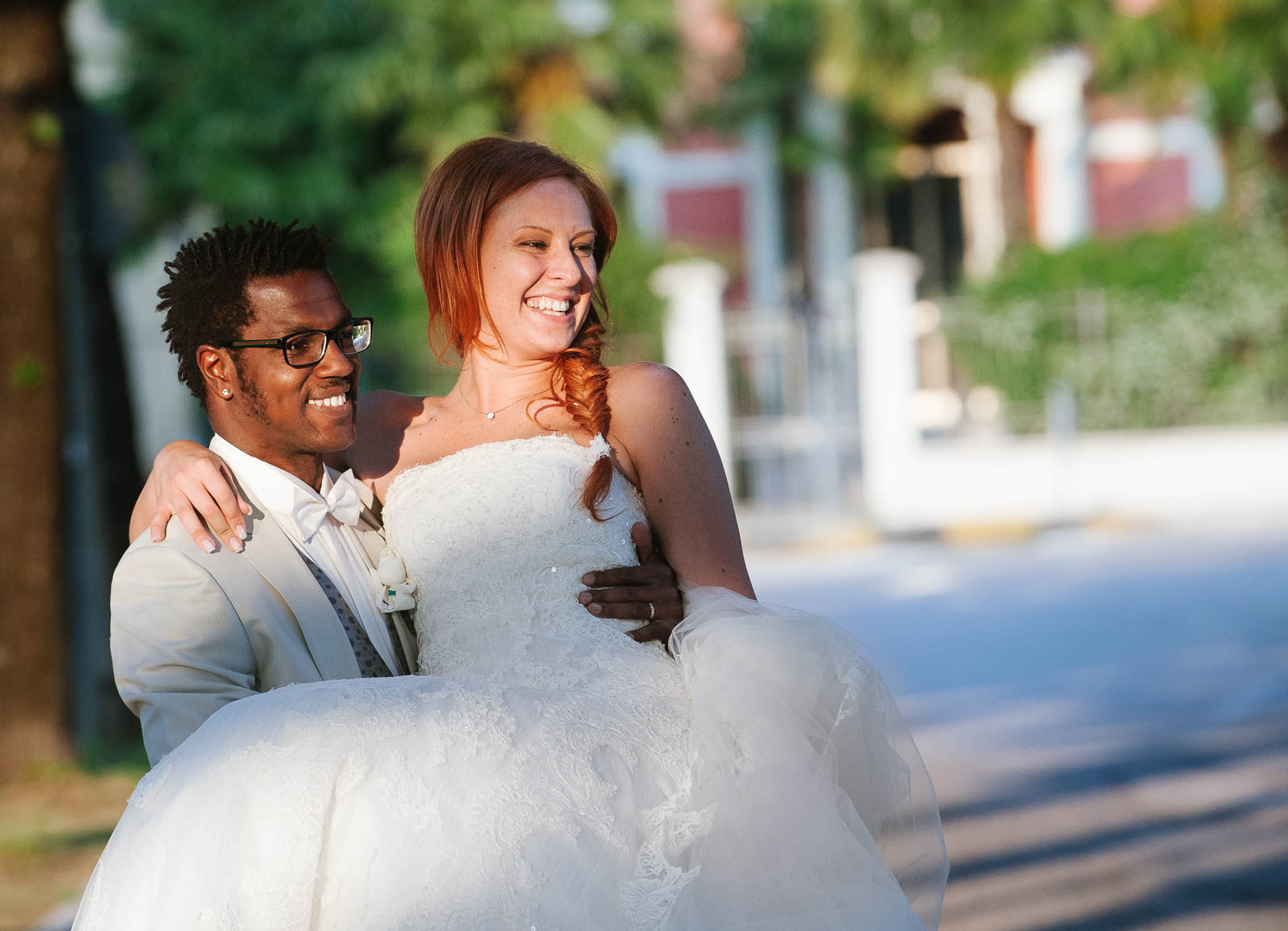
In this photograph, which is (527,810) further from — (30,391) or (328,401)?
(30,391)

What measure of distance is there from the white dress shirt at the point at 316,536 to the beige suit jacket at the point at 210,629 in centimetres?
4

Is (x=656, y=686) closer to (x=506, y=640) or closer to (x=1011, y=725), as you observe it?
(x=506, y=640)

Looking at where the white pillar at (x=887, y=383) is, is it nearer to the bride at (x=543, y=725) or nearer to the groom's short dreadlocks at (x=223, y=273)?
the bride at (x=543, y=725)

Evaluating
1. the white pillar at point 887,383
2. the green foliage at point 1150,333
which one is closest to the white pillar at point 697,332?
the white pillar at point 887,383

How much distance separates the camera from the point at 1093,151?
71.2 ft

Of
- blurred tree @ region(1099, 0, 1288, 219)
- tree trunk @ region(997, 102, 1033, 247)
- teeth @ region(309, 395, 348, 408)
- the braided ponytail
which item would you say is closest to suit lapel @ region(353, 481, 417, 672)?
A: teeth @ region(309, 395, 348, 408)

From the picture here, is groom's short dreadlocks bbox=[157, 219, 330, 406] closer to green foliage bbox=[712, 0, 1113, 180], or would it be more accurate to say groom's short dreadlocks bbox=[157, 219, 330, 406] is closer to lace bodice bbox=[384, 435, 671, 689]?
lace bodice bbox=[384, 435, 671, 689]

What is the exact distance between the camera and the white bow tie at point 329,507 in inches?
105

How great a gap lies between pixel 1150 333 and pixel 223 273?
14.6 metres

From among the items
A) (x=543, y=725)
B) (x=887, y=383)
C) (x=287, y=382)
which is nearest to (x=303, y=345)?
(x=287, y=382)

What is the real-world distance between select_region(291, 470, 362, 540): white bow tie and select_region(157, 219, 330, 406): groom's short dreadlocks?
0.89 ft

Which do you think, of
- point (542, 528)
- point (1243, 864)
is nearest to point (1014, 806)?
point (1243, 864)

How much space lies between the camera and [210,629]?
244 centimetres

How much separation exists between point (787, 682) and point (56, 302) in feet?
17.7
